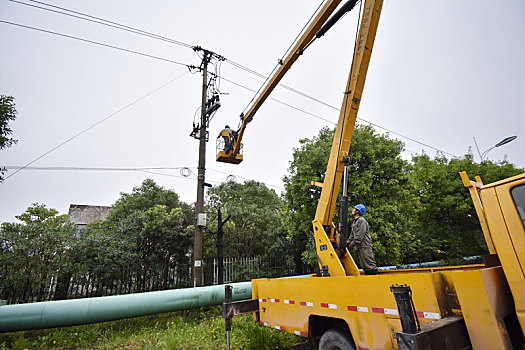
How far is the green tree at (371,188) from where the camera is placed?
924 cm

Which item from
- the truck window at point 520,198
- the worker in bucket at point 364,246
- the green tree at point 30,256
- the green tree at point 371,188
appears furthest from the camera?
the green tree at point 371,188

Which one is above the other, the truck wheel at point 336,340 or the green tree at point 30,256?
the green tree at point 30,256

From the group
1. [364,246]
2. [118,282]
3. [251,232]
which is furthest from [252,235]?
[364,246]

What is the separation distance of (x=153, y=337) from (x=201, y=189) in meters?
4.61

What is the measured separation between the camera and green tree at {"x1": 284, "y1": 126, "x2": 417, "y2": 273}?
364 inches

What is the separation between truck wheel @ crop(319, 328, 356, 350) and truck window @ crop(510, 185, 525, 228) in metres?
2.20

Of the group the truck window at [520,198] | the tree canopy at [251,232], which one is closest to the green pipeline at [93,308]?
the truck window at [520,198]

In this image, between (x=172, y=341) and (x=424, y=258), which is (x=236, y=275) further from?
(x=424, y=258)

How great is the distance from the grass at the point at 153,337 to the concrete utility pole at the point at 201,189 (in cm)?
171

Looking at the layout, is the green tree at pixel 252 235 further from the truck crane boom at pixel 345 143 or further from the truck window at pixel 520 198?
the truck window at pixel 520 198

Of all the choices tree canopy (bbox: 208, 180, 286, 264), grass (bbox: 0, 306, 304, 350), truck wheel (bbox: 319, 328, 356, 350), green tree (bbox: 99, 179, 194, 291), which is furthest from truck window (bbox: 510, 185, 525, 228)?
tree canopy (bbox: 208, 180, 286, 264)

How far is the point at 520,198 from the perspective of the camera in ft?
7.29

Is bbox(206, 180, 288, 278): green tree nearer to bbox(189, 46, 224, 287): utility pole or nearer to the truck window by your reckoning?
bbox(189, 46, 224, 287): utility pole

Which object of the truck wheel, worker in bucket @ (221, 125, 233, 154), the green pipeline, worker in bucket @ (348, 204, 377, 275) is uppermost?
worker in bucket @ (221, 125, 233, 154)
